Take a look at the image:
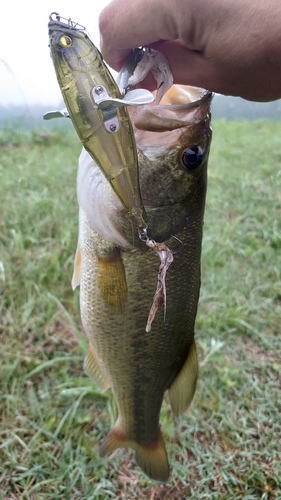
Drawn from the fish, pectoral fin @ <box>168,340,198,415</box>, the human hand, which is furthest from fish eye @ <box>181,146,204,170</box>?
pectoral fin @ <box>168,340,198,415</box>

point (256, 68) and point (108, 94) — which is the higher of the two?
point (256, 68)

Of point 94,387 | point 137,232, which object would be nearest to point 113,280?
point 137,232

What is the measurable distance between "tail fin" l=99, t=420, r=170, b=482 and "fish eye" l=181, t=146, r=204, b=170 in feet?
3.59

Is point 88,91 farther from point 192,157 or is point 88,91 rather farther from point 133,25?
point 192,157

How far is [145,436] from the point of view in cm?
164

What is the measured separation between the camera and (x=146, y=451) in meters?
1.66

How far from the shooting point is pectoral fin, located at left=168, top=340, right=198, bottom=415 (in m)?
1.50

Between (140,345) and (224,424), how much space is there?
0.95 m

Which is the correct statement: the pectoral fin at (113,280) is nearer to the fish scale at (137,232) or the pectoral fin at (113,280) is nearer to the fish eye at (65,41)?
the fish scale at (137,232)

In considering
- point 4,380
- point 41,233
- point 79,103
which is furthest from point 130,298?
point 41,233

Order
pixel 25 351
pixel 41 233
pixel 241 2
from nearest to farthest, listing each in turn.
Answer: pixel 241 2
pixel 25 351
pixel 41 233

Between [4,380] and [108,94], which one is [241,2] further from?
[4,380]

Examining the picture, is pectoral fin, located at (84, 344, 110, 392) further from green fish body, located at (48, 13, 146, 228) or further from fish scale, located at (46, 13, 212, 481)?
green fish body, located at (48, 13, 146, 228)

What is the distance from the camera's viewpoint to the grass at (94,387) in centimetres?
182
